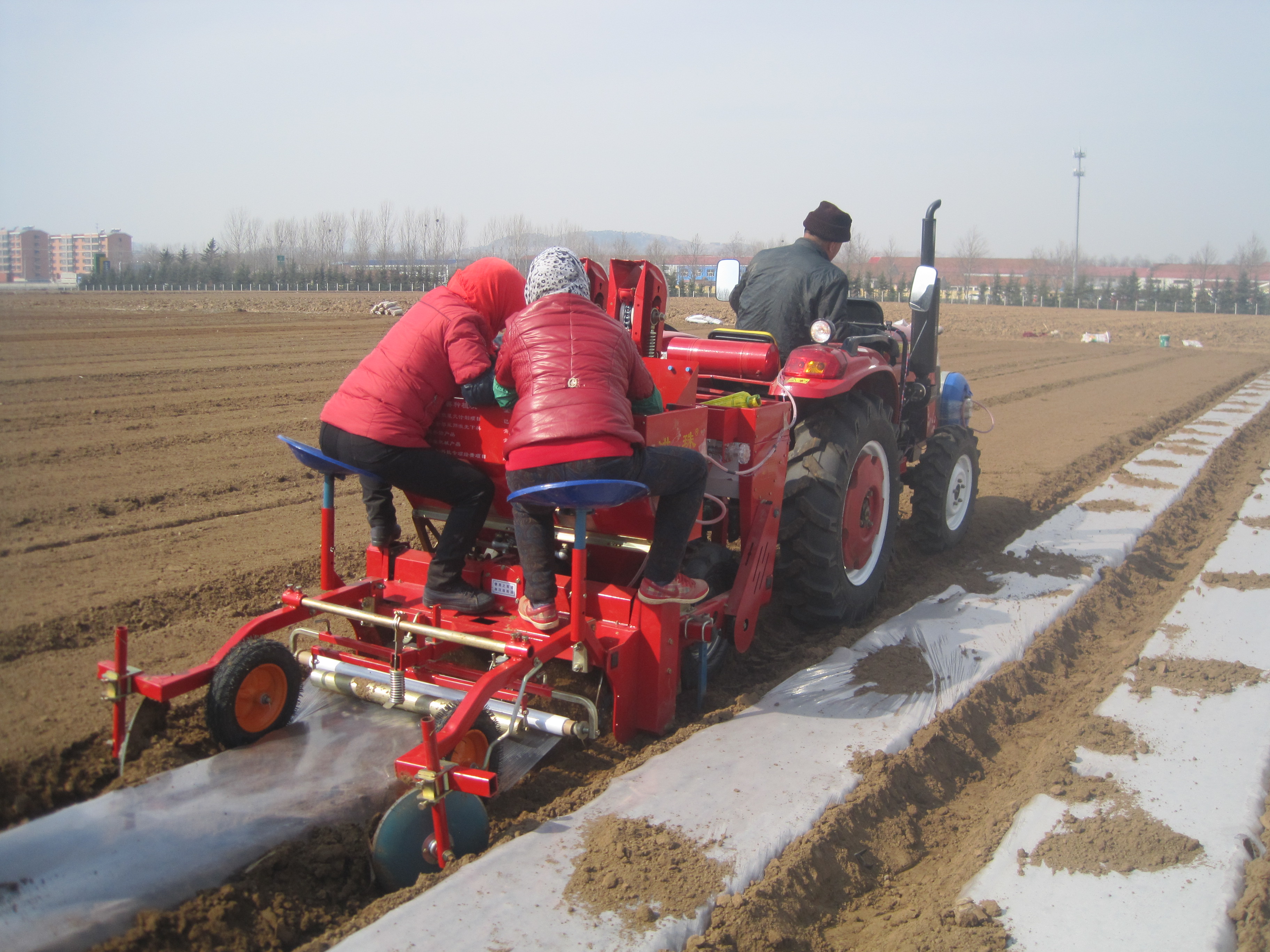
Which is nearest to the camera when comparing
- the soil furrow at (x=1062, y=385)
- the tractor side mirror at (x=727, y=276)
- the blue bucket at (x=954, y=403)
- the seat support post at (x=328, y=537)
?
the seat support post at (x=328, y=537)

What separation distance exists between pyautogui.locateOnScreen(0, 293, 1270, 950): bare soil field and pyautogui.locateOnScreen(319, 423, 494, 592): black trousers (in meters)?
0.85

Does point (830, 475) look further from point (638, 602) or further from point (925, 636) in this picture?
point (638, 602)

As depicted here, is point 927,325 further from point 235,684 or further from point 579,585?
point 235,684

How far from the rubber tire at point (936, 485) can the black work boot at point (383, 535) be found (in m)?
3.54

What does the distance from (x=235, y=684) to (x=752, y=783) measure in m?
1.77

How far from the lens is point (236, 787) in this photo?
2908mm

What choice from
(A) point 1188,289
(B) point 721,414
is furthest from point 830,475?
(A) point 1188,289

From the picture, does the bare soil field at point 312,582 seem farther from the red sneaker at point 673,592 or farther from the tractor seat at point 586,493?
the tractor seat at point 586,493

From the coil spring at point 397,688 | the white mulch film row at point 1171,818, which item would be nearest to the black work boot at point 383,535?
the coil spring at point 397,688

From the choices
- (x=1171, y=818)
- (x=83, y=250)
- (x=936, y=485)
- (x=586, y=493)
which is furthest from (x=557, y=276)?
(x=83, y=250)

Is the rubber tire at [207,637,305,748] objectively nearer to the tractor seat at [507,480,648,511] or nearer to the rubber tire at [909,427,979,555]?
the tractor seat at [507,480,648,511]

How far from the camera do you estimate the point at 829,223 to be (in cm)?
497

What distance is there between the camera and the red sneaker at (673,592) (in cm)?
345

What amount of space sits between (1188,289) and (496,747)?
62362 millimetres
